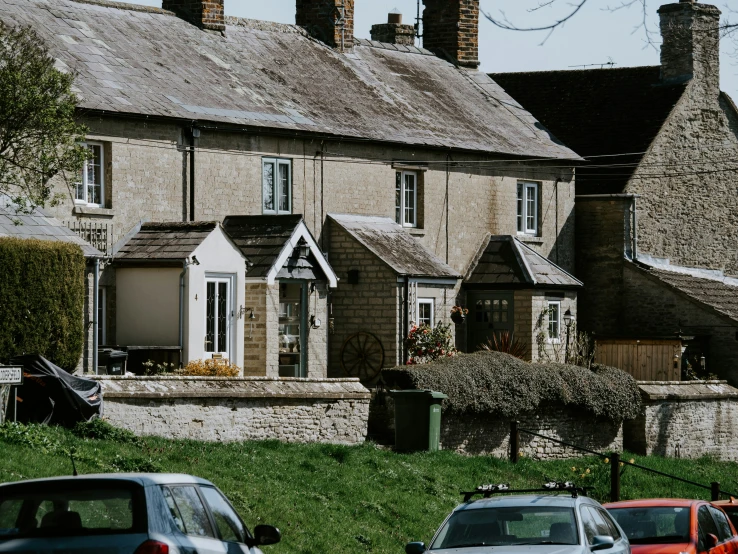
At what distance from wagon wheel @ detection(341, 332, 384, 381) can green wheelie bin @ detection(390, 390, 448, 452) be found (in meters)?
6.89

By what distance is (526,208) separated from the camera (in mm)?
39344

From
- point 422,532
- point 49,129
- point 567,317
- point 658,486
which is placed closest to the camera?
point 422,532

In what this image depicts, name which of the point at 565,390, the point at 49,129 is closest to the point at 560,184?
the point at 565,390

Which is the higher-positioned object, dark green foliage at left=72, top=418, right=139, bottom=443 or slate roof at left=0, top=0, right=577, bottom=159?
slate roof at left=0, top=0, right=577, bottom=159

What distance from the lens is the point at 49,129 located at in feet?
78.2

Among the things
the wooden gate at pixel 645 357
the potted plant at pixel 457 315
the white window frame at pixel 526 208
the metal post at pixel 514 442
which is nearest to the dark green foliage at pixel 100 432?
the metal post at pixel 514 442

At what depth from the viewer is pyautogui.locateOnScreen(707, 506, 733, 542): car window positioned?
16.2 meters

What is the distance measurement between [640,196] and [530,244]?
430 cm

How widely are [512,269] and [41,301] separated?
52.5ft

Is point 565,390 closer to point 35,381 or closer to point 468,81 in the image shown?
point 35,381

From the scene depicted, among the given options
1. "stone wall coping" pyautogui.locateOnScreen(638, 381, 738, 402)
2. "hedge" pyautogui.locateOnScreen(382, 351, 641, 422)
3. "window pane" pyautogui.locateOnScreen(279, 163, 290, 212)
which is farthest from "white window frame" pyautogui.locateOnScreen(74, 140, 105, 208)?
"stone wall coping" pyautogui.locateOnScreen(638, 381, 738, 402)

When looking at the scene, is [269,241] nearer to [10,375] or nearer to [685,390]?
[685,390]

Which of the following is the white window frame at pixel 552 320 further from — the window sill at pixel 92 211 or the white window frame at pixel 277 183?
the window sill at pixel 92 211

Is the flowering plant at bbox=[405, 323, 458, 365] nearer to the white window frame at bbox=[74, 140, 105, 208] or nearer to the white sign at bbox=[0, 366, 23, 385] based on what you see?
the white window frame at bbox=[74, 140, 105, 208]
